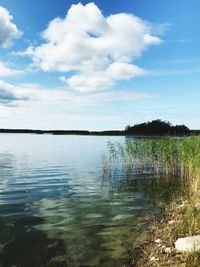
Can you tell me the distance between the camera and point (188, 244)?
1152cm

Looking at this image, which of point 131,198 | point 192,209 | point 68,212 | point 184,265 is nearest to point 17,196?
point 68,212

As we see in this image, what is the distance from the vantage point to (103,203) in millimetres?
22312

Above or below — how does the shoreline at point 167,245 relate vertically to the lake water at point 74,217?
above

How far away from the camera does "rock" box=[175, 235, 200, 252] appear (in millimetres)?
11137

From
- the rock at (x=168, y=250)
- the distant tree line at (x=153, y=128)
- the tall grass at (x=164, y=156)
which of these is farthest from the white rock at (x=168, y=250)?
the distant tree line at (x=153, y=128)

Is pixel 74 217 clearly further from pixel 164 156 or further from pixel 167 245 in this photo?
pixel 164 156

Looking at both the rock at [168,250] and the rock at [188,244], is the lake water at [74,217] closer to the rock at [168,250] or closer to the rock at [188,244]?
the rock at [168,250]

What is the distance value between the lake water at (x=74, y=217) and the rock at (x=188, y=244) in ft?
6.09

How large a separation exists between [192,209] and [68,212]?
21.7 feet

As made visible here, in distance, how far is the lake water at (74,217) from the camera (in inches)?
505

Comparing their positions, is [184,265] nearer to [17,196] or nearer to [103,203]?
[103,203]

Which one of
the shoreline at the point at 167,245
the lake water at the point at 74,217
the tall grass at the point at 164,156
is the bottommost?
the lake water at the point at 74,217

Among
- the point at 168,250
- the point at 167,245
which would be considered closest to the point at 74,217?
the point at 167,245

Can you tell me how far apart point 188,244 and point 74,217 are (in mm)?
8068
